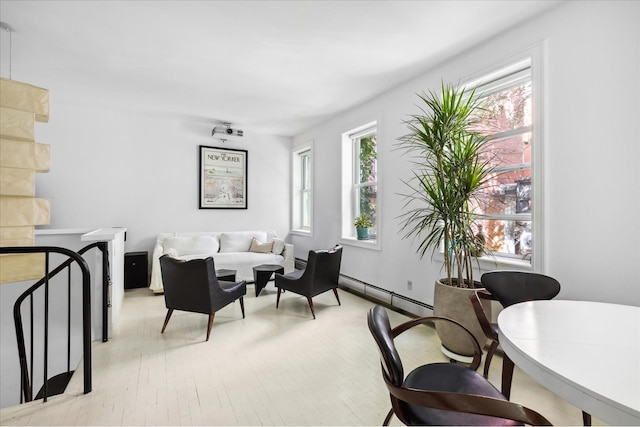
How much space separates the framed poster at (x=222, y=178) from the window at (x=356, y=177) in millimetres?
2150

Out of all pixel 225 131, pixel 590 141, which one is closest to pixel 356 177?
pixel 225 131

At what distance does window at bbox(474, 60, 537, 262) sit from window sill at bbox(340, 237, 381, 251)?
53.3 inches

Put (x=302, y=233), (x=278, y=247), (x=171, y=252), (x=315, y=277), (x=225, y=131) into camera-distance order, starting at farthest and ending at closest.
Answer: (x=302, y=233)
(x=225, y=131)
(x=278, y=247)
(x=171, y=252)
(x=315, y=277)

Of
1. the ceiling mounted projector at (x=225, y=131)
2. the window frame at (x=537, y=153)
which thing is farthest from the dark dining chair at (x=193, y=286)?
the ceiling mounted projector at (x=225, y=131)

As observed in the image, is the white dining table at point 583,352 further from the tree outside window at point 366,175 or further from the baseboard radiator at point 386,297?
the tree outside window at point 366,175

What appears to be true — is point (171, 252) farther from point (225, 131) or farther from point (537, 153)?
point (537, 153)

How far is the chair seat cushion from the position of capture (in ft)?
3.63

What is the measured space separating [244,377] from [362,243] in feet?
8.13

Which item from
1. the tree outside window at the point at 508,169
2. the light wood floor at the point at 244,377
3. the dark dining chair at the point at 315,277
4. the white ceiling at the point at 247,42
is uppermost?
A: the white ceiling at the point at 247,42

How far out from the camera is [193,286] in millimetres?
2887

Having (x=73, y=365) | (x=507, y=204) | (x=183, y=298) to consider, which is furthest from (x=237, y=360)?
(x=507, y=204)

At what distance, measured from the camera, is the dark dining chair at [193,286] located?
9.29 ft

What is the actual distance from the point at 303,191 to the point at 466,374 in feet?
16.8

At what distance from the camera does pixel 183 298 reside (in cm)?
297
